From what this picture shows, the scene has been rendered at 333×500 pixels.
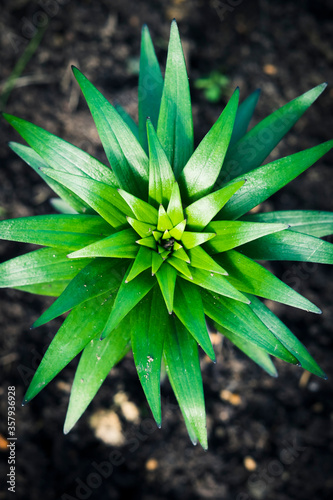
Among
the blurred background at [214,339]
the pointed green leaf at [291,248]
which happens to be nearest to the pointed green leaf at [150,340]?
the pointed green leaf at [291,248]

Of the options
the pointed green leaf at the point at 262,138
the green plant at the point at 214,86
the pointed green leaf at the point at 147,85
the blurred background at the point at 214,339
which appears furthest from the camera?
the green plant at the point at 214,86

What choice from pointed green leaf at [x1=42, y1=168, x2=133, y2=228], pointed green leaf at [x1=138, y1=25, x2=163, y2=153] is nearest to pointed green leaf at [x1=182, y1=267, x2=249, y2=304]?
pointed green leaf at [x1=42, y1=168, x2=133, y2=228]

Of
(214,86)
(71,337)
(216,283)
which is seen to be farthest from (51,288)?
(214,86)

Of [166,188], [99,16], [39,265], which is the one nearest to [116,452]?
[39,265]

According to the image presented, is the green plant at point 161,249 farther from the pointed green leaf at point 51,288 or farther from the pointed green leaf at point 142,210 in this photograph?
the pointed green leaf at point 51,288

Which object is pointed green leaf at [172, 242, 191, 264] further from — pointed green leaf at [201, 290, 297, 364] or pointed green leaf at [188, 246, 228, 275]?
pointed green leaf at [201, 290, 297, 364]

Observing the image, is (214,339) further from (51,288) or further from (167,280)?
(167,280)
